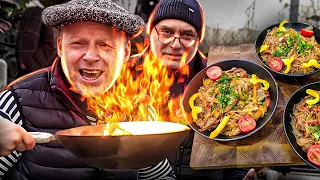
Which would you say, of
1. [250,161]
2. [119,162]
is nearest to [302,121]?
[250,161]

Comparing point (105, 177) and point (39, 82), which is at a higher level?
point (39, 82)

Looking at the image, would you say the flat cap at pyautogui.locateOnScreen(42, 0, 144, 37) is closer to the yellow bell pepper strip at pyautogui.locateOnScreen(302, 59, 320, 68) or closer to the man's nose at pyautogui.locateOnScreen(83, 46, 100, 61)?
the man's nose at pyautogui.locateOnScreen(83, 46, 100, 61)

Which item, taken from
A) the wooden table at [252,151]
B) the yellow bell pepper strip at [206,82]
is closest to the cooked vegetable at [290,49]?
the wooden table at [252,151]

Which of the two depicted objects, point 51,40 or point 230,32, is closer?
point 230,32

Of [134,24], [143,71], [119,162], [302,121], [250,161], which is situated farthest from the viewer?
[143,71]

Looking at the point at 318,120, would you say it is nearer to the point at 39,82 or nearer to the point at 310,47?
the point at 310,47

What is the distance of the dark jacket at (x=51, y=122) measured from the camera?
226 centimetres

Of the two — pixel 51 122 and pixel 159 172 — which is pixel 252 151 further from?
pixel 51 122

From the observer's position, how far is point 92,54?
7.30 feet

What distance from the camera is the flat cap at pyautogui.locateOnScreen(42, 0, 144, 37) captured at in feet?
7.14

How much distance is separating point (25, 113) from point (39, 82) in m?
0.22

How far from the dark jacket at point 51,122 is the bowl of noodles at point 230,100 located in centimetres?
57

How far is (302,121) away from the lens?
2.20 metres

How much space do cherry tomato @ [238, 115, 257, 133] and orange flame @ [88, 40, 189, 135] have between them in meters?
0.39
